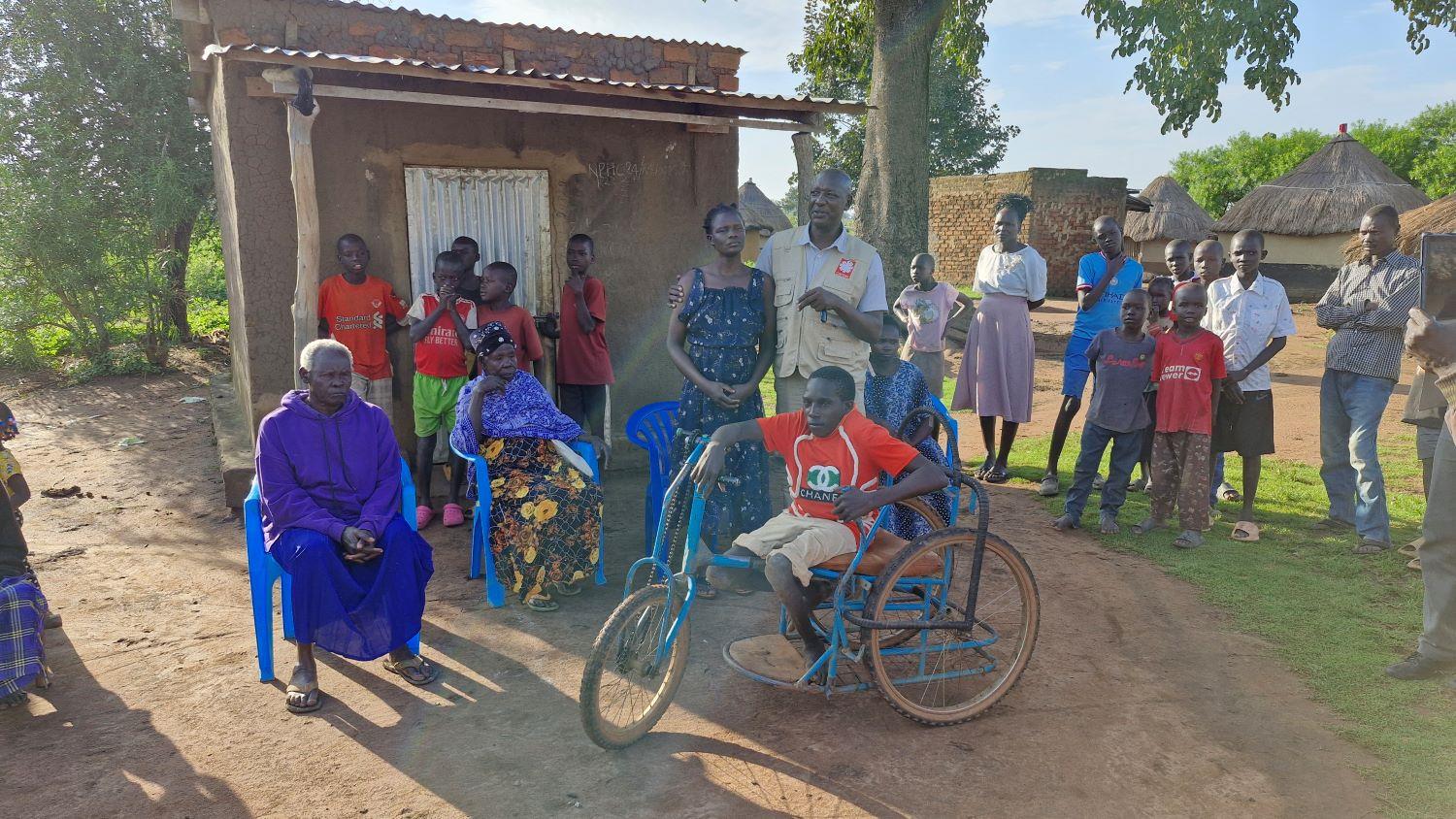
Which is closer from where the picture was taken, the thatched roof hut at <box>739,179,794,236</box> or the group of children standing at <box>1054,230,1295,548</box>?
the group of children standing at <box>1054,230,1295,548</box>

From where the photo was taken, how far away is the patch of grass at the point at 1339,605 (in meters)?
3.21

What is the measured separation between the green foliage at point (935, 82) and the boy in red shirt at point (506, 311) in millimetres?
2940

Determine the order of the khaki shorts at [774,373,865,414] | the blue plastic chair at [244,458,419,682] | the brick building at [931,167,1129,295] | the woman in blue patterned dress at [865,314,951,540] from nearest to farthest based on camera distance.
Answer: the blue plastic chair at [244,458,419,682]
the khaki shorts at [774,373,865,414]
the woman in blue patterned dress at [865,314,951,540]
the brick building at [931,167,1129,295]

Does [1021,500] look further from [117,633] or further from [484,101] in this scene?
[117,633]

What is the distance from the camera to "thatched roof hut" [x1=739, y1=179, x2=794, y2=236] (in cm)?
2734

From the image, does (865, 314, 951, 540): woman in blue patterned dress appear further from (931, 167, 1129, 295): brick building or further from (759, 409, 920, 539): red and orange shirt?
(931, 167, 1129, 295): brick building

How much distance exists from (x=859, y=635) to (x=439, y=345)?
3.39m

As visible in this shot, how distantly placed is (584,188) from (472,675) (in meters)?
3.97

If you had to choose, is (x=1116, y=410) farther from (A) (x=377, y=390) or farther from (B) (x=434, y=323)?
(A) (x=377, y=390)

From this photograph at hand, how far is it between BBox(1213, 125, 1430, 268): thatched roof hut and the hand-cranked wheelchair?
75.1ft

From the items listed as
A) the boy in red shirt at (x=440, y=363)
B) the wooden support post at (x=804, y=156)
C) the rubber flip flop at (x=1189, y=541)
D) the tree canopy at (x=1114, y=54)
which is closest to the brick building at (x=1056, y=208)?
the tree canopy at (x=1114, y=54)

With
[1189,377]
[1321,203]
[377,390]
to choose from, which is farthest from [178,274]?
[1321,203]

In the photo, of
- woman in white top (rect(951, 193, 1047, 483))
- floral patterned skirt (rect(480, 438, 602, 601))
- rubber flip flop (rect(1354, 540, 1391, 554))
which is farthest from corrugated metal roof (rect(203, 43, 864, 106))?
rubber flip flop (rect(1354, 540, 1391, 554))

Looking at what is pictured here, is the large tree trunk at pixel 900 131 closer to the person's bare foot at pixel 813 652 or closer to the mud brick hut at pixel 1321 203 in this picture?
the person's bare foot at pixel 813 652
